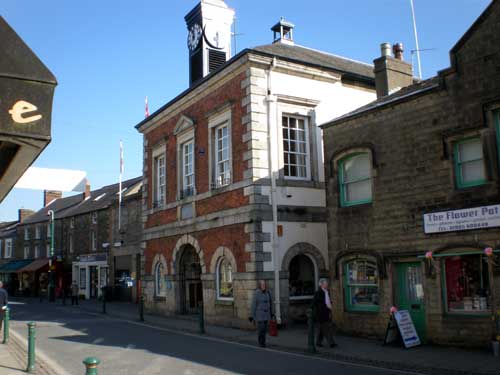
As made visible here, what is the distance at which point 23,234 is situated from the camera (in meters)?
53.7

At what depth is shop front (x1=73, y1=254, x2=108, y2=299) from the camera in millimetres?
38312

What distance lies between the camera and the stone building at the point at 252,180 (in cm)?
1753

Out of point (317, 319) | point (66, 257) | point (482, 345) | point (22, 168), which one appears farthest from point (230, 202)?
point (66, 257)

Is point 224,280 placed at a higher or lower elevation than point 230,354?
higher

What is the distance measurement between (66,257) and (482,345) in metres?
39.2

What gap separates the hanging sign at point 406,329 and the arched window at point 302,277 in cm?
569

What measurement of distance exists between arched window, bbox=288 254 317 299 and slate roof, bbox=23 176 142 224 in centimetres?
2118

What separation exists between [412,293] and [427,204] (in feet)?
7.86

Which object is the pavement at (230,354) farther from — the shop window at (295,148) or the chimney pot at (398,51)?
the chimney pot at (398,51)

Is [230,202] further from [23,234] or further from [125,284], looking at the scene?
[23,234]

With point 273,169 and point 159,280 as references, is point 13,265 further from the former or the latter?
point 273,169

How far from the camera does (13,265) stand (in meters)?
52.1

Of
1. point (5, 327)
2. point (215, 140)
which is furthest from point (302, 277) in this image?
point (5, 327)

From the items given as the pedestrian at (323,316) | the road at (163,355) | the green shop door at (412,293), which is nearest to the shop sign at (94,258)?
the road at (163,355)
